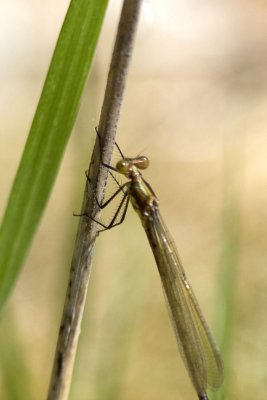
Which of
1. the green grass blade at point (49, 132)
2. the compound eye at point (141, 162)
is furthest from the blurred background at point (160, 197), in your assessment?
the green grass blade at point (49, 132)

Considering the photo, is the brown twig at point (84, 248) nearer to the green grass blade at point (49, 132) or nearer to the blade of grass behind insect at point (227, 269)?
the green grass blade at point (49, 132)

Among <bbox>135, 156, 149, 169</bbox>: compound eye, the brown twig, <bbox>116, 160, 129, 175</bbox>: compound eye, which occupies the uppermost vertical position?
<bbox>135, 156, 149, 169</bbox>: compound eye

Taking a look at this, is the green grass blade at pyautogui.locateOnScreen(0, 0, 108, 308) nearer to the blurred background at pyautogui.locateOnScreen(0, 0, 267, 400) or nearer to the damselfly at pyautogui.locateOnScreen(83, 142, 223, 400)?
the blurred background at pyautogui.locateOnScreen(0, 0, 267, 400)

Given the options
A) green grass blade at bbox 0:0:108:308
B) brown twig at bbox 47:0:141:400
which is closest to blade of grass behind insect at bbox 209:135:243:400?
brown twig at bbox 47:0:141:400

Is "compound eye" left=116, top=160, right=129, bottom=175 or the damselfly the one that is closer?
"compound eye" left=116, top=160, right=129, bottom=175

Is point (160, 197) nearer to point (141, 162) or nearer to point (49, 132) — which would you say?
point (141, 162)

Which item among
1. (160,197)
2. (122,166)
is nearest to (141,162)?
(122,166)
